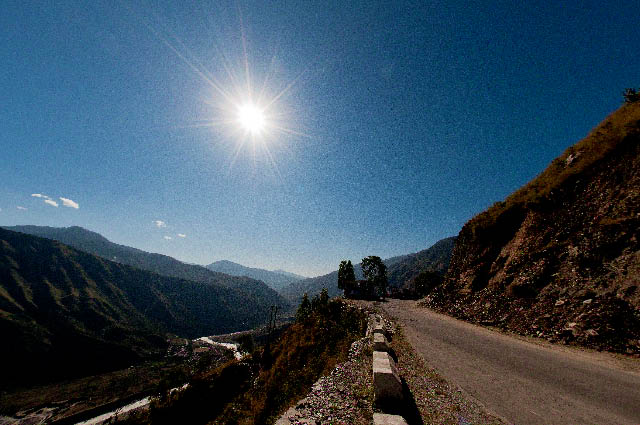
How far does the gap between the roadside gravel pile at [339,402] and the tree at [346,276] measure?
220 ft

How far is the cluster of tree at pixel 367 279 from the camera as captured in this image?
252ft

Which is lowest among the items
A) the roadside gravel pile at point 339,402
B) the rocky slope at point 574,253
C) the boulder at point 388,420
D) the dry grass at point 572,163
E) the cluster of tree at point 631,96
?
the roadside gravel pile at point 339,402

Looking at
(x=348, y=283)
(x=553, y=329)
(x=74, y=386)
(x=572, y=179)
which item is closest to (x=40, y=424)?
(x=74, y=386)

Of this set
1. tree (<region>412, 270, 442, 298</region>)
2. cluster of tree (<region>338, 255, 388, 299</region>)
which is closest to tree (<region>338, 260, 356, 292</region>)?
cluster of tree (<region>338, 255, 388, 299</region>)

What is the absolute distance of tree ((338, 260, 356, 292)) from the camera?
77.1 meters

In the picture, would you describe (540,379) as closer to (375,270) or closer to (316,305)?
(316,305)

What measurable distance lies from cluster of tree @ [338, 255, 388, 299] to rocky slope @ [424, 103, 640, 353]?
4862 centimetres

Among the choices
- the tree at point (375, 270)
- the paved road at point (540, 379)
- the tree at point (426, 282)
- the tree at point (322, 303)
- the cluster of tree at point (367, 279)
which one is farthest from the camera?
the tree at point (426, 282)

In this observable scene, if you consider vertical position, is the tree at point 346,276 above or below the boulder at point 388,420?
above

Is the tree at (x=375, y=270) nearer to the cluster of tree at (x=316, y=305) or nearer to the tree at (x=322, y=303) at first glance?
the cluster of tree at (x=316, y=305)

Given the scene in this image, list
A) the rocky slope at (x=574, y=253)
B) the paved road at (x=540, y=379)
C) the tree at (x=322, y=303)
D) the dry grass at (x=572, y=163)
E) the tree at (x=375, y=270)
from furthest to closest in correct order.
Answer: the tree at (x=375, y=270) → the tree at (x=322, y=303) → the dry grass at (x=572, y=163) → the rocky slope at (x=574, y=253) → the paved road at (x=540, y=379)

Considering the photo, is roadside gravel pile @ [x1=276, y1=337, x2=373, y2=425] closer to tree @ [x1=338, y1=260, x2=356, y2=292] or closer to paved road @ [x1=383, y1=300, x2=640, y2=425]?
paved road @ [x1=383, y1=300, x2=640, y2=425]

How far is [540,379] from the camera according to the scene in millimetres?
10328

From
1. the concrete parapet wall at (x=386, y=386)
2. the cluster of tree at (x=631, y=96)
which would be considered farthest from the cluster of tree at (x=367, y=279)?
the concrete parapet wall at (x=386, y=386)
